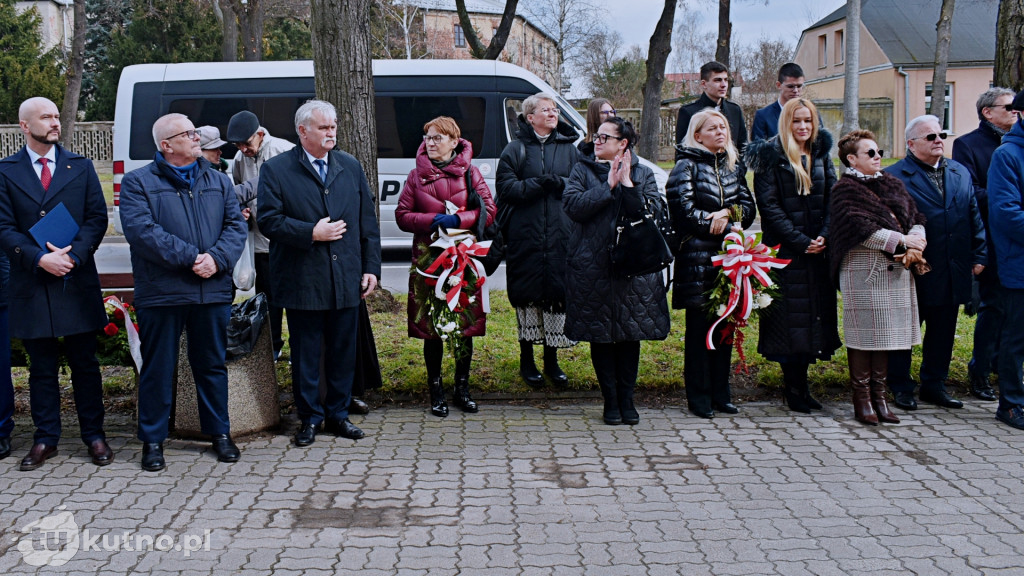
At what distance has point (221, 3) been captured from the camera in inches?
1037

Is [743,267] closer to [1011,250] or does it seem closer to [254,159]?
[1011,250]

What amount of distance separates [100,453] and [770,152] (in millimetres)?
4473

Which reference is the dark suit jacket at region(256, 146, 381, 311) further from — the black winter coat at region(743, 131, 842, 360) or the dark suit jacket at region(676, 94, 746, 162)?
the dark suit jacket at region(676, 94, 746, 162)

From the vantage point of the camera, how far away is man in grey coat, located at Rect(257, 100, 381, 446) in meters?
5.96

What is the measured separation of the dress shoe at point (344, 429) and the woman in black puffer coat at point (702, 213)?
7.27 ft

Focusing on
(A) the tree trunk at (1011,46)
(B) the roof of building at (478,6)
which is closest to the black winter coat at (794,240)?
(A) the tree trunk at (1011,46)

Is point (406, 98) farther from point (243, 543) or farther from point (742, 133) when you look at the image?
point (243, 543)

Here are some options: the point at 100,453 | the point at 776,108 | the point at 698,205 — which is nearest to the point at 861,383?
the point at 698,205

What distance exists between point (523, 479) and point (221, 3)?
23961mm

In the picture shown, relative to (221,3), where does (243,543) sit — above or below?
below

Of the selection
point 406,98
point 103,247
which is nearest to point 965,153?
point 406,98

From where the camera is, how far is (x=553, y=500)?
5.02 meters

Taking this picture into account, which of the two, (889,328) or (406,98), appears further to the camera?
(406,98)

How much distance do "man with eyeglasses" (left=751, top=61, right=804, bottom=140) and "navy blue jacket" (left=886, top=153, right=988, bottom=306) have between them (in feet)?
4.49
